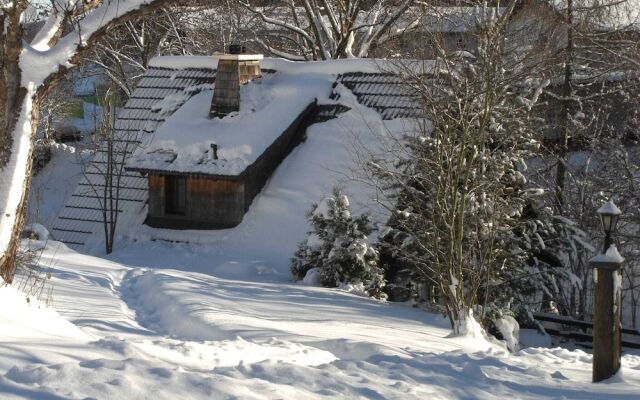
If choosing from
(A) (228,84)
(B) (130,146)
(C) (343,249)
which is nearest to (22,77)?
(C) (343,249)

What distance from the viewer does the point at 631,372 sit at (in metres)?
8.82

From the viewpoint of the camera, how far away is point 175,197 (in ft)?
65.7

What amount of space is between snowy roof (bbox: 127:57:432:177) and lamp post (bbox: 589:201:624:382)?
34.0ft

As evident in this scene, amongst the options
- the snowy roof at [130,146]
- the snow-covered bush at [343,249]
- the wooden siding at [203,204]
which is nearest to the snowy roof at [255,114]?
the wooden siding at [203,204]

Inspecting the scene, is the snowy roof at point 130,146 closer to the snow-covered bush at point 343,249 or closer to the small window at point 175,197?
the small window at point 175,197

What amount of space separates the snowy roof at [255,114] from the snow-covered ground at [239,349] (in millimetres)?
3696

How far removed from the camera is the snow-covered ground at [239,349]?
582cm

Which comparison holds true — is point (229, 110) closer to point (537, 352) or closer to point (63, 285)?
point (63, 285)

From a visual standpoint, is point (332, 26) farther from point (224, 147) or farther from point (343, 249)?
point (343, 249)

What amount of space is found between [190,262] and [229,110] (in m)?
3.57

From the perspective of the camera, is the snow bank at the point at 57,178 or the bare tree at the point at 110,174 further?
the snow bank at the point at 57,178

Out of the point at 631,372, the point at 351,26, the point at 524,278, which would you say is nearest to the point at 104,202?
the point at 524,278

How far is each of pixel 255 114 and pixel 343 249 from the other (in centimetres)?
536

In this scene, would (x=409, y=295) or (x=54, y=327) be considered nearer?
(x=54, y=327)
